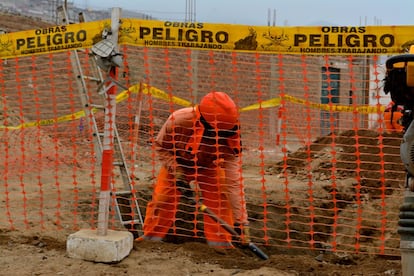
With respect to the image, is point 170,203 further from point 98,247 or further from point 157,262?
point 98,247

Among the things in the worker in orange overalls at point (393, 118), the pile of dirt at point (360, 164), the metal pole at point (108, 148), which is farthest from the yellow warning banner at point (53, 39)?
the pile of dirt at point (360, 164)

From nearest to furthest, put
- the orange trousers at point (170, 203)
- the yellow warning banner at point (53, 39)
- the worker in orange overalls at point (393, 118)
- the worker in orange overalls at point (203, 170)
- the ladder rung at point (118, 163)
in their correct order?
the worker in orange overalls at point (393, 118)
the yellow warning banner at point (53, 39)
the ladder rung at point (118, 163)
the worker in orange overalls at point (203, 170)
the orange trousers at point (170, 203)

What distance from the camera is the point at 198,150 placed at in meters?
5.54

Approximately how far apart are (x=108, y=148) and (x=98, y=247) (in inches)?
31.9

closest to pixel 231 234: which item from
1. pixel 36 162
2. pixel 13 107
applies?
pixel 36 162

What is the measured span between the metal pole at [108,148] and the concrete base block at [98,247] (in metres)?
0.11

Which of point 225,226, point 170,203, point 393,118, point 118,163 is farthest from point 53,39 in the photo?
point 393,118

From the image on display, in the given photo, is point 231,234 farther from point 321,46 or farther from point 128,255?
point 321,46

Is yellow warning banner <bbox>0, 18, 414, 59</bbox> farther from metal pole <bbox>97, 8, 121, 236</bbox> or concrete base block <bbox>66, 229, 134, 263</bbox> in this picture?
concrete base block <bbox>66, 229, 134, 263</bbox>

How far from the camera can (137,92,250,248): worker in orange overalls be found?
5.44 m

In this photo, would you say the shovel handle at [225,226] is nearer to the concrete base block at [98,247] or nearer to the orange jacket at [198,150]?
the orange jacket at [198,150]

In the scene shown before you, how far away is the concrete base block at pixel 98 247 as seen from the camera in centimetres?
402

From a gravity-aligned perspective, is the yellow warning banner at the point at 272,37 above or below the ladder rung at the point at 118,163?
above

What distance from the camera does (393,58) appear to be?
270 centimetres
